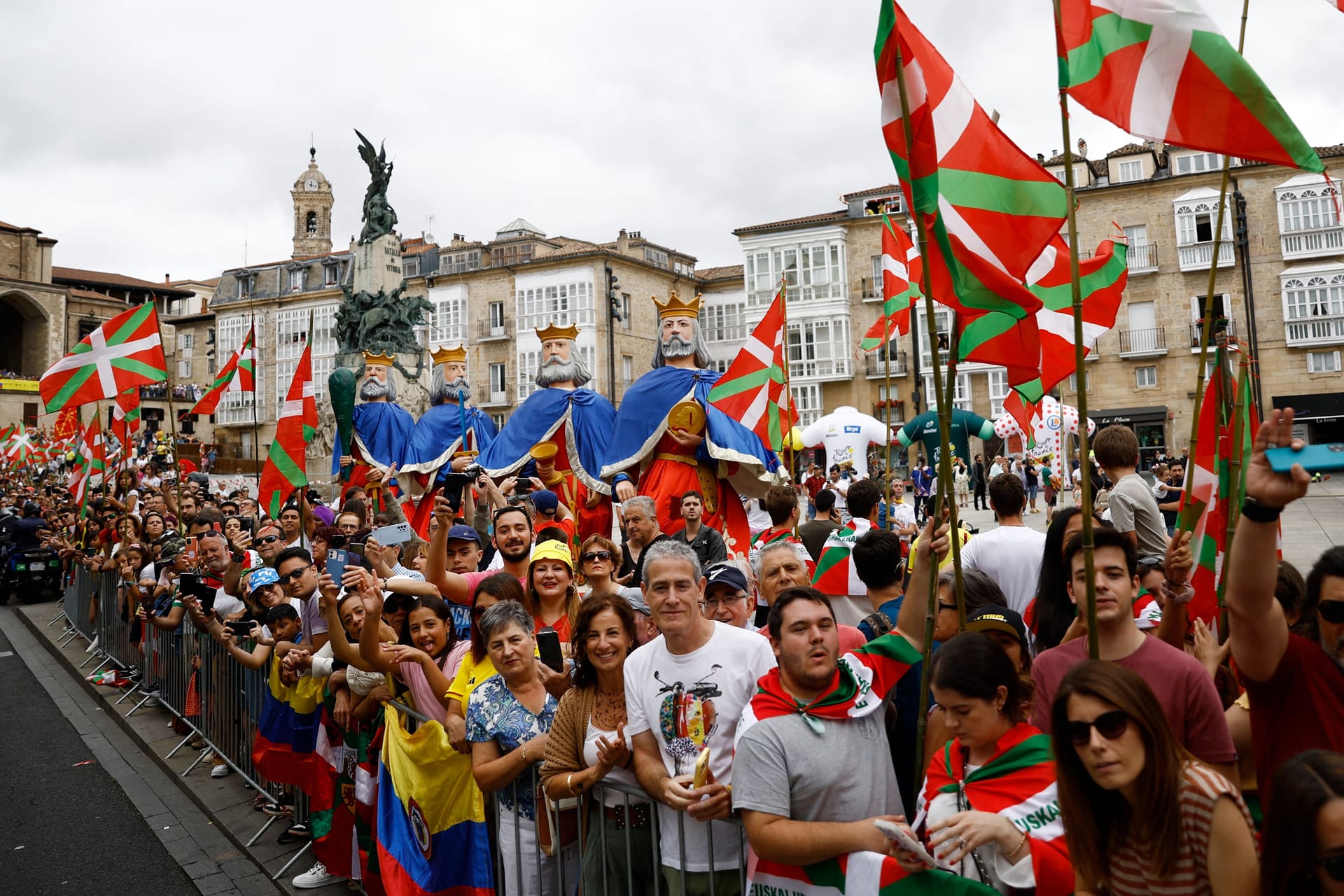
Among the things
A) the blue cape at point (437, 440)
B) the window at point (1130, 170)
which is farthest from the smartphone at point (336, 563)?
the window at point (1130, 170)

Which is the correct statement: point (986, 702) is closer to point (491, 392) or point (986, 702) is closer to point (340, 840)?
point (340, 840)

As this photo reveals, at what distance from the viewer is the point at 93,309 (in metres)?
59.0

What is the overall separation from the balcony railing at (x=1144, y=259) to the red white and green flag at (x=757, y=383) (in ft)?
109

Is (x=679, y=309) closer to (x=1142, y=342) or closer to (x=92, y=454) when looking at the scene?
(x=92, y=454)

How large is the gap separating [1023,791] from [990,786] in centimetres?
7

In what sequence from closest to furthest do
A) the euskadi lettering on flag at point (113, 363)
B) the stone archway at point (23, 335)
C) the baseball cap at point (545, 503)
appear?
1. the baseball cap at point (545, 503)
2. the euskadi lettering on flag at point (113, 363)
3. the stone archway at point (23, 335)

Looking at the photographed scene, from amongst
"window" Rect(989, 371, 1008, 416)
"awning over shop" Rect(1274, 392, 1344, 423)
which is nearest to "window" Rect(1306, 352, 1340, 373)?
"awning over shop" Rect(1274, 392, 1344, 423)

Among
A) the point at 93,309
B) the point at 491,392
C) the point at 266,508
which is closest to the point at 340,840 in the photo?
the point at 266,508

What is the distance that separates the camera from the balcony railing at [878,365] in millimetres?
41188

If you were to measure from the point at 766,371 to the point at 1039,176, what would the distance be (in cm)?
456

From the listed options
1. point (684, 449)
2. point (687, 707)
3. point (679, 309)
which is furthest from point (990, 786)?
point (679, 309)

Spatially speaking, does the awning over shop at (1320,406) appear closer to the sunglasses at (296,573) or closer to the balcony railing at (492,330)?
the balcony railing at (492,330)

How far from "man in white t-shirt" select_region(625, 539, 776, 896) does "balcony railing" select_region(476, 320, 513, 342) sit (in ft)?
152

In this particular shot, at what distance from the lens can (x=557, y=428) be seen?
11102mm
